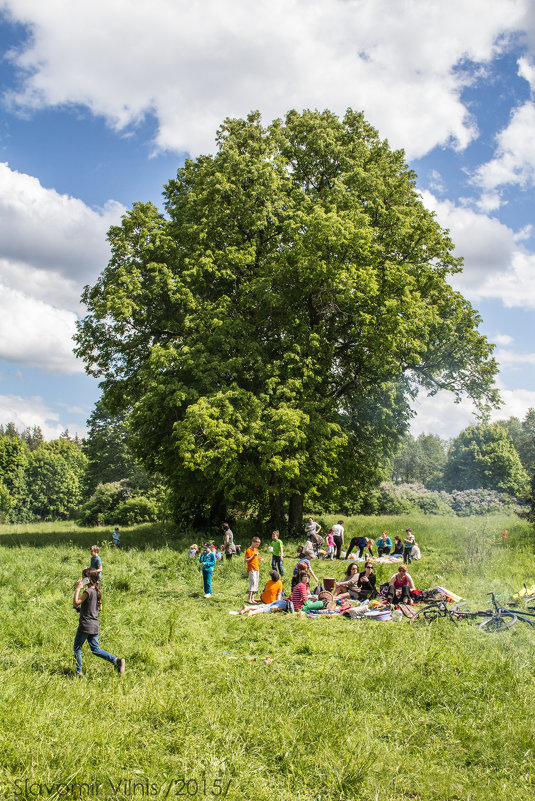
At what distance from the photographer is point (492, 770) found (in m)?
5.57

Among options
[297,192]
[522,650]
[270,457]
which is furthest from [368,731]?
[297,192]

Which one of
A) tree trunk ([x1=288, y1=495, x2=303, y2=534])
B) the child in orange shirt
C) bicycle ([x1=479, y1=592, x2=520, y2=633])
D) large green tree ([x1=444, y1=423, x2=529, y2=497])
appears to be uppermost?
large green tree ([x1=444, y1=423, x2=529, y2=497])

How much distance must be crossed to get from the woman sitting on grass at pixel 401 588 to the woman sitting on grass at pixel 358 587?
1.85 feet

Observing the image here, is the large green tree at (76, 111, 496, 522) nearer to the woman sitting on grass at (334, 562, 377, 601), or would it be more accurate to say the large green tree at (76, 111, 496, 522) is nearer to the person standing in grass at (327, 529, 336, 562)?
the person standing in grass at (327, 529, 336, 562)

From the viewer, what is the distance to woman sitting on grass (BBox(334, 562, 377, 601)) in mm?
13383

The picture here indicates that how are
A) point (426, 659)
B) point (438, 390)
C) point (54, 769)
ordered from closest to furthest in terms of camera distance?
point (54, 769), point (426, 659), point (438, 390)

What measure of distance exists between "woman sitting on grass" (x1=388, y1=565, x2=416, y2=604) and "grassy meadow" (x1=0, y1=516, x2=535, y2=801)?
152 cm

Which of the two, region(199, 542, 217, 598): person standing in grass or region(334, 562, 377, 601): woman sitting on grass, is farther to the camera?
region(199, 542, 217, 598): person standing in grass

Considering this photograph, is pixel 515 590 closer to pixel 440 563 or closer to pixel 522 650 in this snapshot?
pixel 440 563

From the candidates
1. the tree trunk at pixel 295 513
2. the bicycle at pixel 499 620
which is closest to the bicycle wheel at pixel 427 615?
the bicycle at pixel 499 620

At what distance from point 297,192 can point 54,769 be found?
2286 centimetres

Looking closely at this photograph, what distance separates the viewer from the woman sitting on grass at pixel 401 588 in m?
12.6

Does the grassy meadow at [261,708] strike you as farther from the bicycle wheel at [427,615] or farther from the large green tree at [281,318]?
the large green tree at [281,318]

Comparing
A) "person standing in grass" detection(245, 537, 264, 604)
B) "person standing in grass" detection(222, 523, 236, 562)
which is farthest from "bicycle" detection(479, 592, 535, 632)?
"person standing in grass" detection(222, 523, 236, 562)
